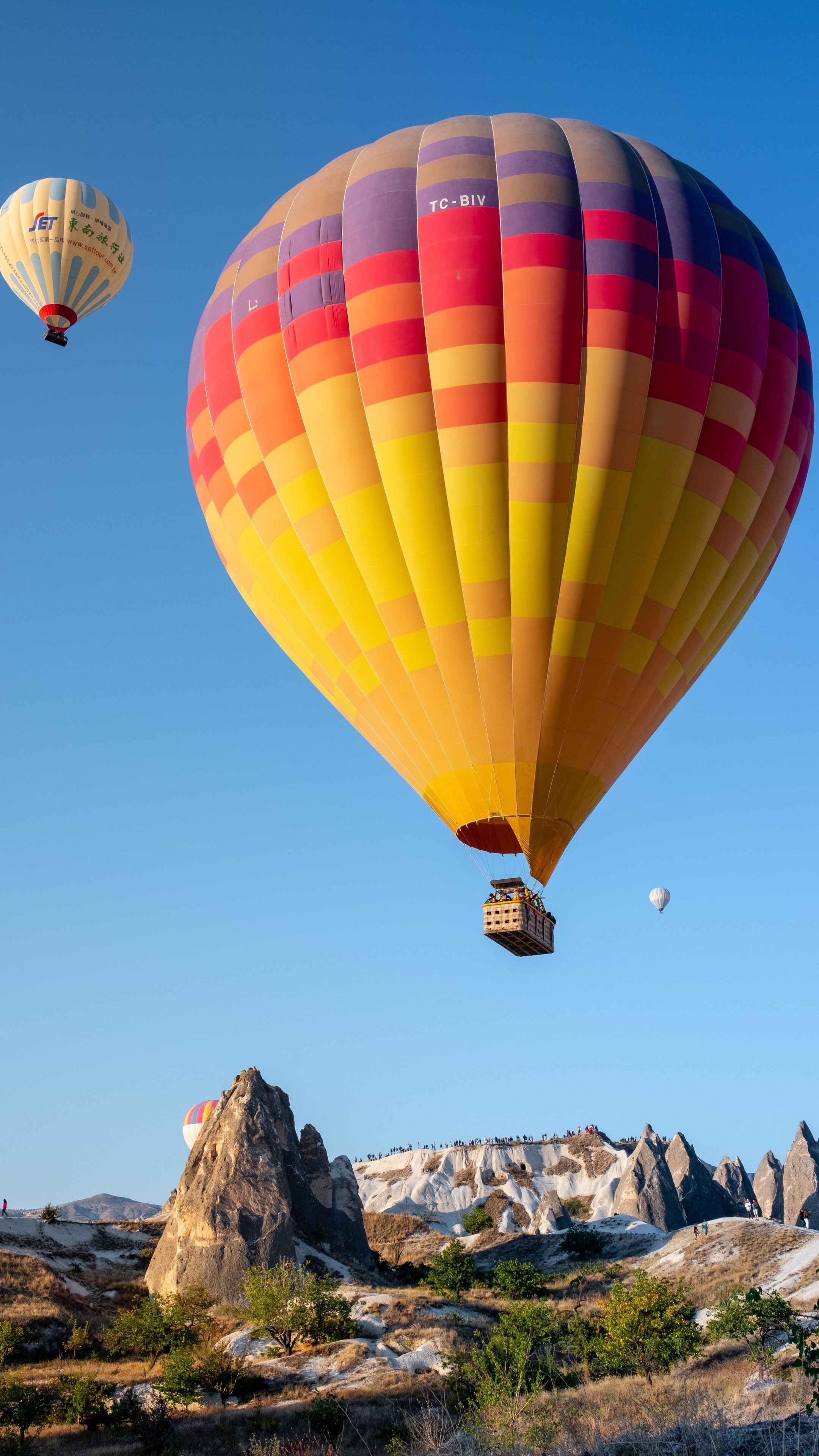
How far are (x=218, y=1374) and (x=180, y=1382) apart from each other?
5.85ft

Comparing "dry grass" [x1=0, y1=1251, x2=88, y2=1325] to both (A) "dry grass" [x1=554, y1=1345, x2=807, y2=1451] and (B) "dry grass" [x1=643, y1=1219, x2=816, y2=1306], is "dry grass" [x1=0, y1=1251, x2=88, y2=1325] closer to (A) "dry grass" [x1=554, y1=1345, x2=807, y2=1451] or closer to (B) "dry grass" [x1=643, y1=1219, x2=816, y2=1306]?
(A) "dry grass" [x1=554, y1=1345, x2=807, y2=1451]

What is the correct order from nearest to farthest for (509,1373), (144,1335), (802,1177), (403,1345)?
(509,1373)
(403,1345)
(144,1335)
(802,1177)

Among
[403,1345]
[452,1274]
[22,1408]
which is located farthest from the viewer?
[452,1274]

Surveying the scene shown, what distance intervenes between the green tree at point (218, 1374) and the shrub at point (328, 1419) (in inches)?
176

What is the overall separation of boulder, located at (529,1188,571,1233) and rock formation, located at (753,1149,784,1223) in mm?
16546

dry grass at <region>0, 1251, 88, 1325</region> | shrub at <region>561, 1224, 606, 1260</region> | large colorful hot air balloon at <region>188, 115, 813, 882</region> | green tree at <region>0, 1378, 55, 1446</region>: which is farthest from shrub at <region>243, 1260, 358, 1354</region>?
shrub at <region>561, 1224, 606, 1260</region>

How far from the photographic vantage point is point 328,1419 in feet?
78.8

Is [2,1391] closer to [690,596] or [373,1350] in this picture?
[373,1350]

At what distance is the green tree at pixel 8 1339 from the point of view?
31594mm

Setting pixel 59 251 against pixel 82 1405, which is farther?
pixel 59 251

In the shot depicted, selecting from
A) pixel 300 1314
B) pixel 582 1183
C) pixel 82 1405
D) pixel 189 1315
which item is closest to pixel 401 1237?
pixel 582 1183

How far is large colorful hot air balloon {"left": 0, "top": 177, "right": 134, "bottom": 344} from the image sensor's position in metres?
34.3

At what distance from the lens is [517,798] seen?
22.3 metres

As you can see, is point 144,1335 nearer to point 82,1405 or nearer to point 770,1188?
point 82,1405
